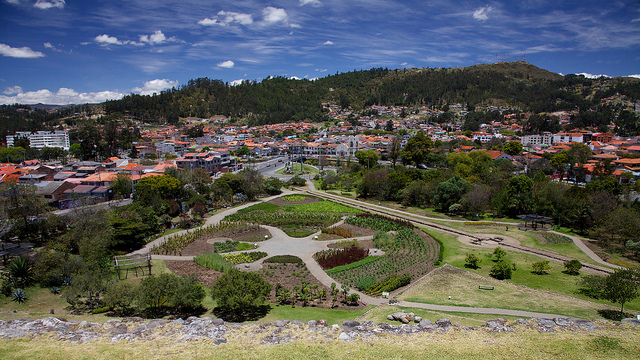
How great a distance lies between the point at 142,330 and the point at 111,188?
1407 inches

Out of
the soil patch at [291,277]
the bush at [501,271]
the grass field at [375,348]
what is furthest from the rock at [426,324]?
the bush at [501,271]

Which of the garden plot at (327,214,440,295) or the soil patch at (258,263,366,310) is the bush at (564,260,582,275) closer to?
the garden plot at (327,214,440,295)

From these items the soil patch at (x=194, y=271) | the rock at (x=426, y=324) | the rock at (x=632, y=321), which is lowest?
the soil patch at (x=194, y=271)

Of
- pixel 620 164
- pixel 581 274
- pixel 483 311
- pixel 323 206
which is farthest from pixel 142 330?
pixel 620 164

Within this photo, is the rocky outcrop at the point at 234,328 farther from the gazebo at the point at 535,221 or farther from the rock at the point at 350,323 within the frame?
the gazebo at the point at 535,221

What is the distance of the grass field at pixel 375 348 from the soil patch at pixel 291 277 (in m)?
5.32

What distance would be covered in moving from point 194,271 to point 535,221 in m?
31.2

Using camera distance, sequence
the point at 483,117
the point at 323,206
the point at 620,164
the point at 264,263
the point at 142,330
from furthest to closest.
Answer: the point at 483,117 → the point at 620,164 → the point at 323,206 → the point at 264,263 → the point at 142,330

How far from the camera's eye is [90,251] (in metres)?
22.2

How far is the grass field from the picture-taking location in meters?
12.8

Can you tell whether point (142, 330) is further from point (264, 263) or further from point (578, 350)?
point (578, 350)

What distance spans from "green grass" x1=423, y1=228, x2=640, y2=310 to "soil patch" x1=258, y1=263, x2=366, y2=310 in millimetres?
8954

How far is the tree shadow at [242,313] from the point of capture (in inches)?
685

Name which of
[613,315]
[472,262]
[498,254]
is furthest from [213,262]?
[613,315]
